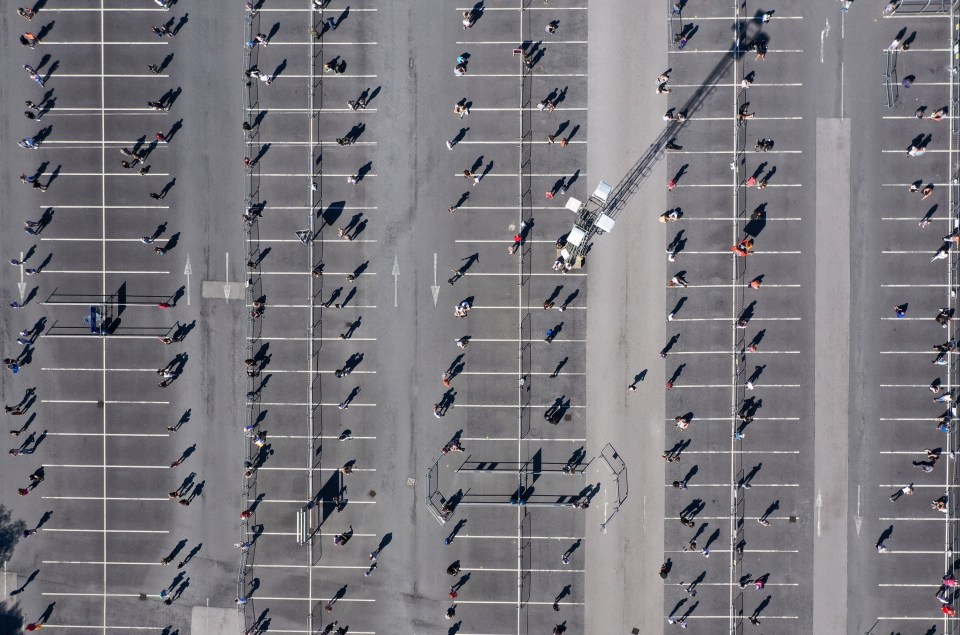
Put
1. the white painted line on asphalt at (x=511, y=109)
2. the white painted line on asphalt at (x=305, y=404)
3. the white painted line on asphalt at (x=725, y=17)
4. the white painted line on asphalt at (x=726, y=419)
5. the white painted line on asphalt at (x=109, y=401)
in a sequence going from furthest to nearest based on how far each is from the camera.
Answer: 1. the white painted line on asphalt at (x=109, y=401)
2. the white painted line on asphalt at (x=305, y=404)
3. the white painted line on asphalt at (x=726, y=419)
4. the white painted line on asphalt at (x=511, y=109)
5. the white painted line on asphalt at (x=725, y=17)

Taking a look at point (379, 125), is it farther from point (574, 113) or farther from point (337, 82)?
point (574, 113)

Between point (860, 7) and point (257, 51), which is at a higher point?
point (860, 7)

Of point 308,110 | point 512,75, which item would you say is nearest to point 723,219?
point 512,75

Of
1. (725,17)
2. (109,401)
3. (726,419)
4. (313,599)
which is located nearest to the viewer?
(725,17)

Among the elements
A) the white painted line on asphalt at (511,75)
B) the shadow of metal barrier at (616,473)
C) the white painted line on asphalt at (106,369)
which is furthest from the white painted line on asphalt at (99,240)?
the shadow of metal barrier at (616,473)

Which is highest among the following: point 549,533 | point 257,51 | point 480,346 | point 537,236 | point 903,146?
point 257,51

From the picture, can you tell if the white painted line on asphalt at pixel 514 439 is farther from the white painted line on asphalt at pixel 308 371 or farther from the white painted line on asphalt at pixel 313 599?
the white painted line on asphalt at pixel 313 599

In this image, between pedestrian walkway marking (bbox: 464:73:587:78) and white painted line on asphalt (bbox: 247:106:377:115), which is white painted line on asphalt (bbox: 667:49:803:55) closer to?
pedestrian walkway marking (bbox: 464:73:587:78)

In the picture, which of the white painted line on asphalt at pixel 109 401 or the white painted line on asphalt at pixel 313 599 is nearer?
the white painted line on asphalt at pixel 313 599

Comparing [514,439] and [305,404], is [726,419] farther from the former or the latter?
[305,404]

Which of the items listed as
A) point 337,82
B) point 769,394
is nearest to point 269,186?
point 337,82

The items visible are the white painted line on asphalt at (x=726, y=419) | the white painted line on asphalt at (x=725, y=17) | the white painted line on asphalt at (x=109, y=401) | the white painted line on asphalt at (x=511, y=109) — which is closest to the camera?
the white painted line on asphalt at (x=725, y=17)
